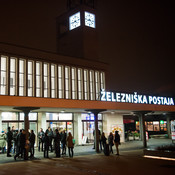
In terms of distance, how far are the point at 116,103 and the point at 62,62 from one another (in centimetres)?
717

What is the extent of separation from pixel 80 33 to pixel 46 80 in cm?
1172

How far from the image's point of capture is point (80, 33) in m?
32.3

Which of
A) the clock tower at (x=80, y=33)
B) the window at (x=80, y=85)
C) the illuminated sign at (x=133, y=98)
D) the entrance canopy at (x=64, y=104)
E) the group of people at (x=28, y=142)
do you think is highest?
the clock tower at (x=80, y=33)

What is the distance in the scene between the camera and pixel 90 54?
32125 mm

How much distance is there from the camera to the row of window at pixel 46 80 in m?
20.5

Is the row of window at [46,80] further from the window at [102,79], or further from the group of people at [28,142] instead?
the group of people at [28,142]

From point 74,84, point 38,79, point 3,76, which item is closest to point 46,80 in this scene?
point 38,79

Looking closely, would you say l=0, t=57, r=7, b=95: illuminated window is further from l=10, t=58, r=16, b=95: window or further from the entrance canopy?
the entrance canopy

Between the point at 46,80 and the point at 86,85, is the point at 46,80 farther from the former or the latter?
the point at 86,85

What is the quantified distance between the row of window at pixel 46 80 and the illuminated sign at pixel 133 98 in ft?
9.26

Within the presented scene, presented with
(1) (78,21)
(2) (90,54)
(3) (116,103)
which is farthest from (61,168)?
(1) (78,21)

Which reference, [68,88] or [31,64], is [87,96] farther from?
[31,64]

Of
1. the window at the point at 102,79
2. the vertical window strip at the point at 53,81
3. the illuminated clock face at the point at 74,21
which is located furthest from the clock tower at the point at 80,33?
the vertical window strip at the point at 53,81

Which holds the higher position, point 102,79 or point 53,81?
point 102,79
